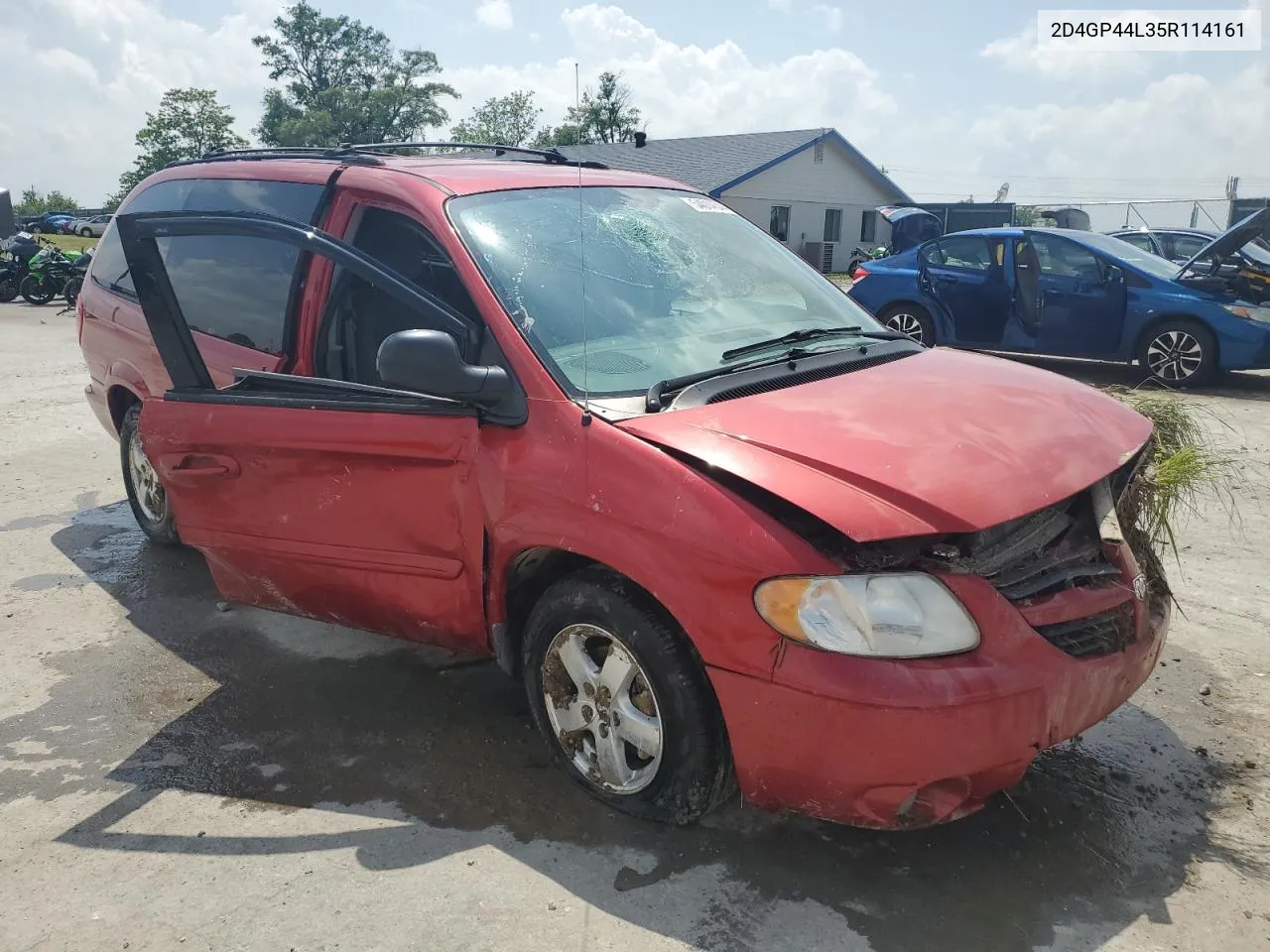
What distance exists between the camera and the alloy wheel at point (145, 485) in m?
5.43

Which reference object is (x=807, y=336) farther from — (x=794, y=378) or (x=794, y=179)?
(x=794, y=179)

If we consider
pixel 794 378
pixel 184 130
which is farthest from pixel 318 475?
pixel 184 130

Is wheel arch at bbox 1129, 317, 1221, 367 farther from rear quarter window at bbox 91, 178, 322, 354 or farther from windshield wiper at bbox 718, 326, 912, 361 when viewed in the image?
rear quarter window at bbox 91, 178, 322, 354

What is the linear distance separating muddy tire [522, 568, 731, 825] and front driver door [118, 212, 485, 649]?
339 millimetres

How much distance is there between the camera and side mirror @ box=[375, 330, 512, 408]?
109 inches

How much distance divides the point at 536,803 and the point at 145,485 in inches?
140

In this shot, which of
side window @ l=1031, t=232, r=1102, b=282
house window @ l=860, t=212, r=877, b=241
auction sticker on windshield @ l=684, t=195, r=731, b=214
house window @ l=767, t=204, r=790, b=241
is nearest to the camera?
auction sticker on windshield @ l=684, t=195, r=731, b=214

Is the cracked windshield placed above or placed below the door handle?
above

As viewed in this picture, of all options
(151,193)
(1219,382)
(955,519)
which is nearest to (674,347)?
(955,519)

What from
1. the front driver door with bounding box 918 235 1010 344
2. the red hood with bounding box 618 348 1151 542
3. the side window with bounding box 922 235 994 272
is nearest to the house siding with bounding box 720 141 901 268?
the side window with bounding box 922 235 994 272

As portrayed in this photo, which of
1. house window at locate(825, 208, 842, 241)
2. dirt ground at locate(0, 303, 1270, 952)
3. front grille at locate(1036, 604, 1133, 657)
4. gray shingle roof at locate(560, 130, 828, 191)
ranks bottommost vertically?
dirt ground at locate(0, 303, 1270, 952)

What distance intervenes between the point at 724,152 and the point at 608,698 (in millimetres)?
34556

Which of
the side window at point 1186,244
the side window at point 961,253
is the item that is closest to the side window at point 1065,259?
the side window at point 961,253

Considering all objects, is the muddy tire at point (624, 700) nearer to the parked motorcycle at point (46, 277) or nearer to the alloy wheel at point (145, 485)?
the alloy wheel at point (145, 485)
